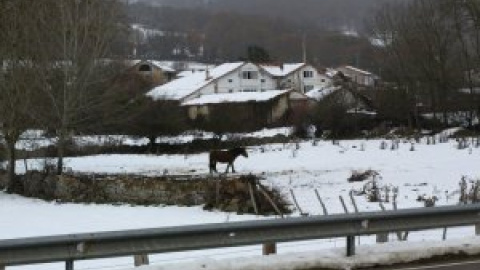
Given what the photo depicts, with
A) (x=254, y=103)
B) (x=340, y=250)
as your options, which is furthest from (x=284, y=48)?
(x=340, y=250)

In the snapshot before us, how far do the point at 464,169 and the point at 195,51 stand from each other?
150653 millimetres

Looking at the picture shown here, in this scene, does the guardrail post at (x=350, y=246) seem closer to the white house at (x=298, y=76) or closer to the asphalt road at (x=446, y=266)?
the asphalt road at (x=446, y=266)

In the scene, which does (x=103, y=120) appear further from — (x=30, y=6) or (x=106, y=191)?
(x=106, y=191)

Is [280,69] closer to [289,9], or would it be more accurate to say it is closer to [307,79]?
[307,79]

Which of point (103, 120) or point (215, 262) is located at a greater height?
point (103, 120)

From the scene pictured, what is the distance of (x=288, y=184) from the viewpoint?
83.5 feet

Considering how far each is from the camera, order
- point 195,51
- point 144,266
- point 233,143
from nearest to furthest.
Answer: point 144,266 < point 233,143 < point 195,51

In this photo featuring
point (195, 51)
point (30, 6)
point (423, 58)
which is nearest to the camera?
point (30, 6)

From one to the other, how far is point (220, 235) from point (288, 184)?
54.3 ft

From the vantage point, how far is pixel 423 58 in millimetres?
62500

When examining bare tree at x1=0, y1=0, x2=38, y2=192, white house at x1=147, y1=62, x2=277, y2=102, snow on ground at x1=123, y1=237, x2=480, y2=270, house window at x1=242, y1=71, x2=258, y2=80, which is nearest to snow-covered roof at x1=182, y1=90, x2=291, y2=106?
white house at x1=147, y1=62, x2=277, y2=102

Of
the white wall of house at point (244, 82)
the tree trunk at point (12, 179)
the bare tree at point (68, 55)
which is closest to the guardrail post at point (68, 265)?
the bare tree at point (68, 55)

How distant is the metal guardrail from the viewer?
8.25 meters

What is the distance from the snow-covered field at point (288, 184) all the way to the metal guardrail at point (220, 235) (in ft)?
2.05
